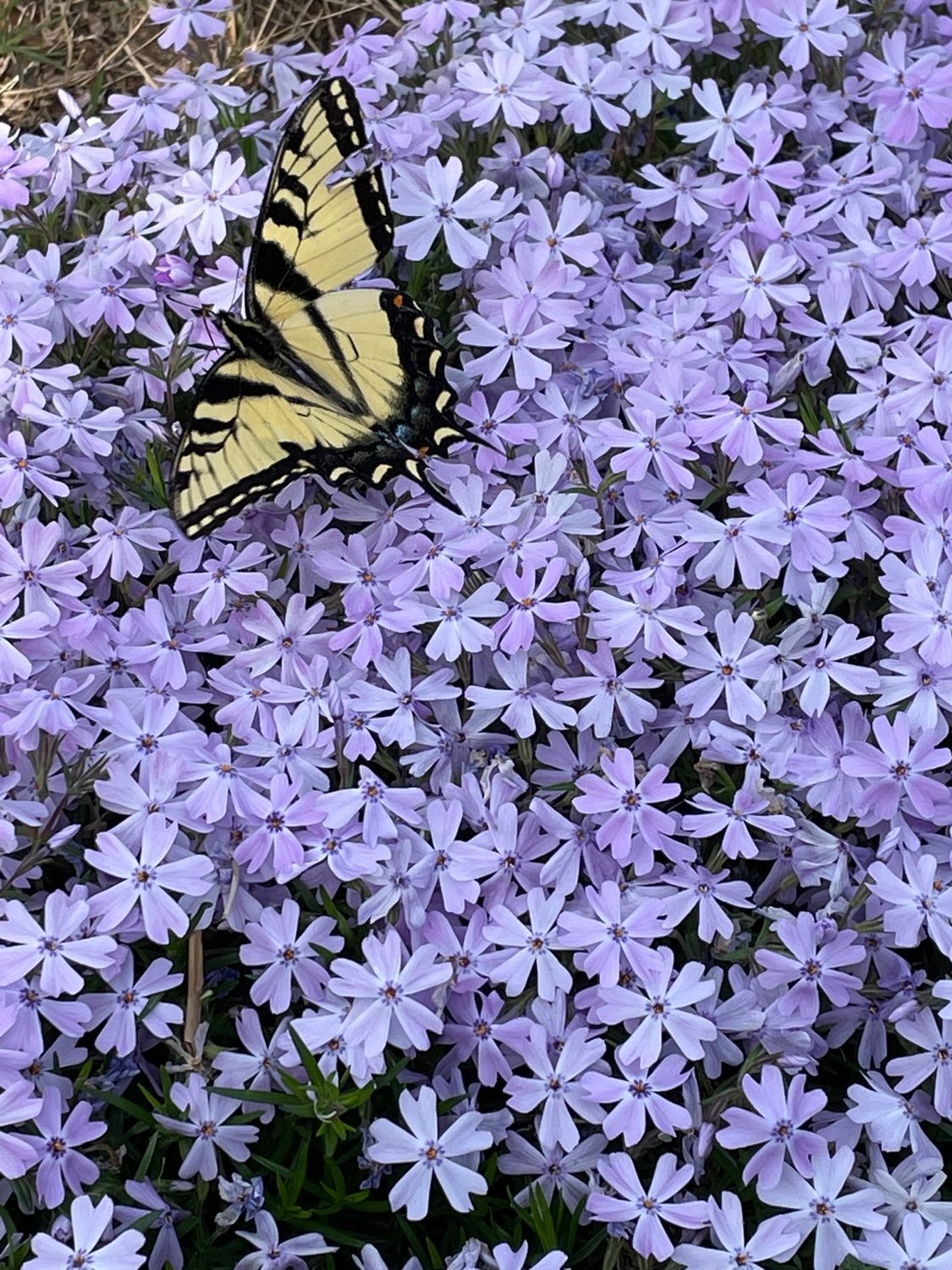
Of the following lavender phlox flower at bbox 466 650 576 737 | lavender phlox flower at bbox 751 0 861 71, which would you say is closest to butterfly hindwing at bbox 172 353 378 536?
lavender phlox flower at bbox 466 650 576 737

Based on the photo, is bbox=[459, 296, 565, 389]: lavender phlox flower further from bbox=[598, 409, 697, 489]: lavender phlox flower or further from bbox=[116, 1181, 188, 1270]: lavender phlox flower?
bbox=[116, 1181, 188, 1270]: lavender phlox flower

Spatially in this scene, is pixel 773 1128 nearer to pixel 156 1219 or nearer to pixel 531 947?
pixel 531 947

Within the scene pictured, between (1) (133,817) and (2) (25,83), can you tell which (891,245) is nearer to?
(1) (133,817)

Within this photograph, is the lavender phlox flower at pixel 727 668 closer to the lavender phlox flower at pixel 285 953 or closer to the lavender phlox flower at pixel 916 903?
the lavender phlox flower at pixel 916 903

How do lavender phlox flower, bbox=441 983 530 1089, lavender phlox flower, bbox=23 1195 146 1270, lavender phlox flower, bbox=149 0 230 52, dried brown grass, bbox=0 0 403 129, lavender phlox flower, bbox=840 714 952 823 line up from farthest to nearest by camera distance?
1. dried brown grass, bbox=0 0 403 129
2. lavender phlox flower, bbox=149 0 230 52
3. lavender phlox flower, bbox=840 714 952 823
4. lavender phlox flower, bbox=441 983 530 1089
5. lavender phlox flower, bbox=23 1195 146 1270

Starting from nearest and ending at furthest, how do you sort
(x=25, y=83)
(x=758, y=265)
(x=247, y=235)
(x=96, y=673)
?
(x=96, y=673), (x=758, y=265), (x=247, y=235), (x=25, y=83)

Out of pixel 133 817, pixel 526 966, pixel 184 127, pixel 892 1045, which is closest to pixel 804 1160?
pixel 892 1045

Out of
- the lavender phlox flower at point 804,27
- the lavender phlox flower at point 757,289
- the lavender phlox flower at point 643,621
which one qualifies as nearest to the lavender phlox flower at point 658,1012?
the lavender phlox flower at point 643,621
